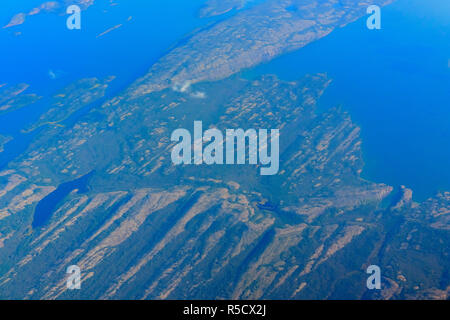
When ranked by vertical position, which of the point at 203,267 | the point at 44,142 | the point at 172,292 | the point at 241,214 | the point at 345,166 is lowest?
the point at 172,292

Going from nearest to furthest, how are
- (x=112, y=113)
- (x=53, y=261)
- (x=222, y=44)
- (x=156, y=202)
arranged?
(x=53, y=261)
(x=156, y=202)
(x=112, y=113)
(x=222, y=44)

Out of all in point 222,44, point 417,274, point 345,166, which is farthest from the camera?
point 222,44

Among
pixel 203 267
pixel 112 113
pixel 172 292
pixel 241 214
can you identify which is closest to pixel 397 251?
pixel 241 214

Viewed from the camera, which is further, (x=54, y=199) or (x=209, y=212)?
(x=54, y=199)

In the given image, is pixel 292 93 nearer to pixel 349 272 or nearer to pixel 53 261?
pixel 349 272

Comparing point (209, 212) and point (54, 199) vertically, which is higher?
point (54, 199)

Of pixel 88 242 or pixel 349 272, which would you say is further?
pixel 88 242

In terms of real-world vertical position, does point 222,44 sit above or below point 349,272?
above

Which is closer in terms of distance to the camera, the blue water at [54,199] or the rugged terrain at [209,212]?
the rugged terrain at [209,212]

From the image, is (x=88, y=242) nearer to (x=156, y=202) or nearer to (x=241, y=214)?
(x=156, y=202)

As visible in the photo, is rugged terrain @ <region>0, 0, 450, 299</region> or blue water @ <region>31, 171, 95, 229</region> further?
blue water @ <region>31, 171, 95, 229</region>
